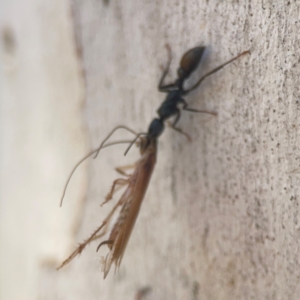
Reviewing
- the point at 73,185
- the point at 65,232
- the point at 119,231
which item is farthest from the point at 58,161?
the point at 119,231

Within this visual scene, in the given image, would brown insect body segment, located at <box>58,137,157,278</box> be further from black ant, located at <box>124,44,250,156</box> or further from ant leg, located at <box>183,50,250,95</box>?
ant leg, located at <box>183,50,250,95</box>

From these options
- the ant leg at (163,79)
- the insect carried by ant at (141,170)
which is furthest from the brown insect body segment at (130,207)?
the ant leg at (163,79)

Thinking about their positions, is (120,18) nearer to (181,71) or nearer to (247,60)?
(181,71)

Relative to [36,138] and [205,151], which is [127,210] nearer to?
[205,151]

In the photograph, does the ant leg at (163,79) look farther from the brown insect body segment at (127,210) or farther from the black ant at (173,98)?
the brown insect body segment at (127,210)

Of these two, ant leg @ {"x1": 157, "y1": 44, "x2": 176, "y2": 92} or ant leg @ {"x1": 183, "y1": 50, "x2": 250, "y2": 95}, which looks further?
ant leg @ {"x1": 157, "y1": 44, "x2": 176, "y2": 92}

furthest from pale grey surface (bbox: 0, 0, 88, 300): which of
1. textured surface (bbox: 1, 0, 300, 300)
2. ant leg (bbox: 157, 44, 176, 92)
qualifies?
ant leg (bbox: 157, 44, 176, 92)

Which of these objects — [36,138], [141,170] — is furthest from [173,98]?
[36,138]

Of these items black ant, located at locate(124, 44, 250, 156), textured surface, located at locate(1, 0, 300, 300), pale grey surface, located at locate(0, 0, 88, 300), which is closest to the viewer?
textured surface, located at locate(1, 0, 300, 300)
